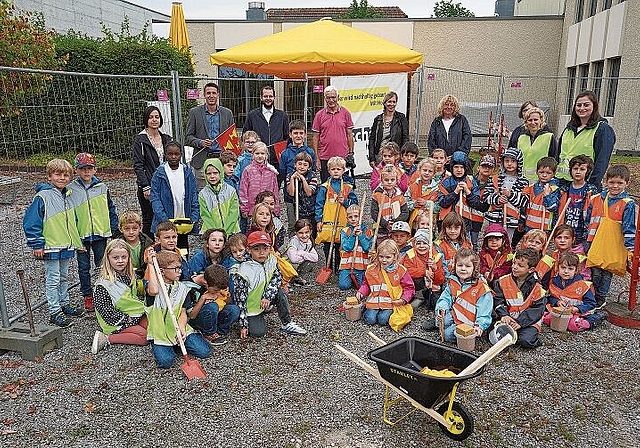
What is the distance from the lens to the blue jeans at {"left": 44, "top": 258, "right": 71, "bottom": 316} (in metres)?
5.11

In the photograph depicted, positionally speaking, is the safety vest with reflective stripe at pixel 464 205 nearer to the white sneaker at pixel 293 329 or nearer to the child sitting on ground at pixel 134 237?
the white sneaker at pixel 293 329

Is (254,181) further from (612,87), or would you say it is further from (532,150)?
(612,87)

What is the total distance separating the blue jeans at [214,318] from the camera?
4945mm

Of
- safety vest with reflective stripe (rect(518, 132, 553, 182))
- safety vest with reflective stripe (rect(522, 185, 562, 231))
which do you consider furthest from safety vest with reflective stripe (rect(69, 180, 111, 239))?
→ safety vest with reflective stripe (rect(518, 132, 553, 182))

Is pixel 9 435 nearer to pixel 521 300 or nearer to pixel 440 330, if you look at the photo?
pixel 440 330

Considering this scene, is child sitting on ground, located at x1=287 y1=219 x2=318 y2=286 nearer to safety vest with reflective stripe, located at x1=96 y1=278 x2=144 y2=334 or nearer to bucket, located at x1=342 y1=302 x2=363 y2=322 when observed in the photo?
bucket, located at x1=342 y1=302 x2=363 y2=322

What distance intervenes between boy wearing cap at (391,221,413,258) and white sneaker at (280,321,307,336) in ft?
4.87

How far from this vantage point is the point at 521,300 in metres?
5.13

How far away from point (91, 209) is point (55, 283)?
79 centimetres

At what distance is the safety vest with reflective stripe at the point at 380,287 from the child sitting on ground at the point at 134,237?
2.31 metres

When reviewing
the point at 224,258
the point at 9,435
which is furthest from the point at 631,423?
the point at 9,435

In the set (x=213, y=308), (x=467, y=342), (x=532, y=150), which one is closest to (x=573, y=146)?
(x=532, y=150)

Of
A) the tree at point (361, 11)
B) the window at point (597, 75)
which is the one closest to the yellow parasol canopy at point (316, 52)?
Result: the window at point (597, 75)

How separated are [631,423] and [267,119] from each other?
19.2 feet
